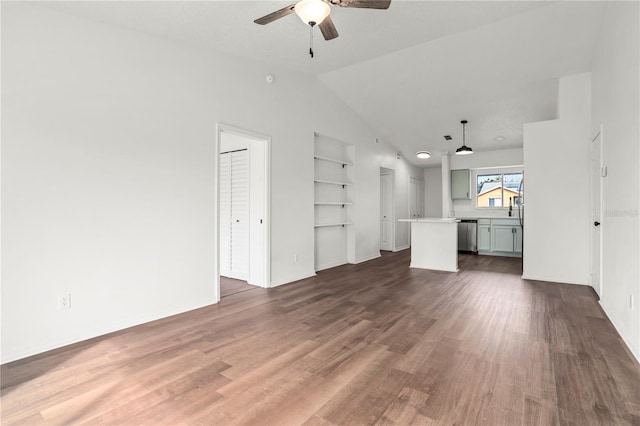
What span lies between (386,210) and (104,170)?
21.8ft

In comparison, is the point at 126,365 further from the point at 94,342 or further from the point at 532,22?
the point at 532,22

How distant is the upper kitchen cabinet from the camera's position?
840 centimetres

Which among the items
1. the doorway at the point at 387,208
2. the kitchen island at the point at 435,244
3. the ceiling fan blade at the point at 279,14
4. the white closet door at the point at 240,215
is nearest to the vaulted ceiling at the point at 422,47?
the ceiling fan blade at the point at 279,14

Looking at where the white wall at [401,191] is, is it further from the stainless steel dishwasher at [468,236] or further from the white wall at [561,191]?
the white wall at [561,191]

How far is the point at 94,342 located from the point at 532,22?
5695mm

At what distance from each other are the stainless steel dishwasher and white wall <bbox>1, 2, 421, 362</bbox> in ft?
19.9

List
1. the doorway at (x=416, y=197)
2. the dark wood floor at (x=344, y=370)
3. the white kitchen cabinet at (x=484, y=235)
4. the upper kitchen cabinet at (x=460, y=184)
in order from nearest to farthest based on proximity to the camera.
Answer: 1. the dark wood floor at (x=344, y=370)
2. the white kitchen cabinet at (x=484, y=235)
3. the upper kitchen cabinet at (x=460, y=184)
4. the doorway at (x=416, y=197)

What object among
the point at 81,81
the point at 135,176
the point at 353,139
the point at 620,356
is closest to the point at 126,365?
the point at 135,176

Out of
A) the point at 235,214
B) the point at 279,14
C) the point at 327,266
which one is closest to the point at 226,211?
the point at 235,214

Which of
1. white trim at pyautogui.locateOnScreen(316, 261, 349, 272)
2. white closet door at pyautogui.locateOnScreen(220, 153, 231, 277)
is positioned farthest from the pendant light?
white closet door at pyautogui.locateOnScreen(220, 153, 231, 277)

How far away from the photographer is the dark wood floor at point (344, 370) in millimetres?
1794

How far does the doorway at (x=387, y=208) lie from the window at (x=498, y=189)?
2351 millimetres

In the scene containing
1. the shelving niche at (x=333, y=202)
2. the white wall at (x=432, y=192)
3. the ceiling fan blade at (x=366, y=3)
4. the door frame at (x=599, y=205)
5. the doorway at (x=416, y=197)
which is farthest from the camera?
the white wall at (x=432, y=192)

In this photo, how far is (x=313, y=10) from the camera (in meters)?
2.54
